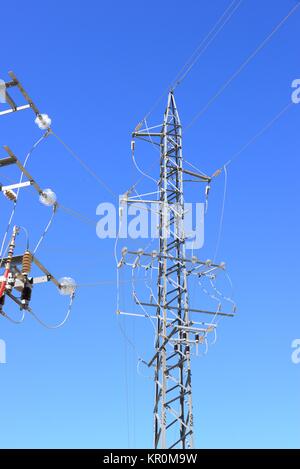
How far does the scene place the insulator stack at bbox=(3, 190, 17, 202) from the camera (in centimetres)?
1198

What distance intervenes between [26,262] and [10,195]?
73.2 inches

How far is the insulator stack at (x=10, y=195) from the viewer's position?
12.0 m

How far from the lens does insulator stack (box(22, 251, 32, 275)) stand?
10.8 metres

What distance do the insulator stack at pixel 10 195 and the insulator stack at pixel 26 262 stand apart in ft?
5.29

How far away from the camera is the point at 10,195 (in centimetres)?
1200

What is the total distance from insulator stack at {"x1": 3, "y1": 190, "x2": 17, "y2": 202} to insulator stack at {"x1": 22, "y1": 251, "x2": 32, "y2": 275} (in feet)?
5.29

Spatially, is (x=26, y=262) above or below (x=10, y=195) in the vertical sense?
below

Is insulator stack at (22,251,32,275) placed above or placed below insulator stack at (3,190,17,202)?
below

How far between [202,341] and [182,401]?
202 centimetres

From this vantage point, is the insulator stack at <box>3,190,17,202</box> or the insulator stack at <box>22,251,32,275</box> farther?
the insulator stack at <box>3,190,17,202</box>

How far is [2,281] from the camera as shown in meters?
10.5

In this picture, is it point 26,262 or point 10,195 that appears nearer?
point 26,262

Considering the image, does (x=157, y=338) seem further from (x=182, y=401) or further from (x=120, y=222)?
(x=120, y=222)
